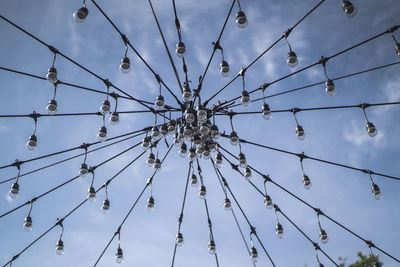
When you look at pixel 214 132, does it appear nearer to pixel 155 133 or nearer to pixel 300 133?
pixel 155 133

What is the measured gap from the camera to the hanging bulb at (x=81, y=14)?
729 cm

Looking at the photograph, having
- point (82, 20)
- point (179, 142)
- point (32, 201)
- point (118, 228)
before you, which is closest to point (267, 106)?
point (179, 142)

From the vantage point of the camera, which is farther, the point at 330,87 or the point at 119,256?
the point at 119,256

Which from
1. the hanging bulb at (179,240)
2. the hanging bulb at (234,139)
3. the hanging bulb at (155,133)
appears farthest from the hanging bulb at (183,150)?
the hanging bulb at (179,240)

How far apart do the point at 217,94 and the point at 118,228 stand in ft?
19.8

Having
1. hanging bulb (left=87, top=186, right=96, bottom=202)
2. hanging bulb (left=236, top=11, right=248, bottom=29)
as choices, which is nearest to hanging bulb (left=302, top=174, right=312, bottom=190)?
hanging bulb (left=236, top=11, right=248, bottom=29)

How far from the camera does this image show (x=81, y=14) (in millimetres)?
7312

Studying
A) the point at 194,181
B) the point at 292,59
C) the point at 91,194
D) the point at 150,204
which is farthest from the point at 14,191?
the point at 292,59

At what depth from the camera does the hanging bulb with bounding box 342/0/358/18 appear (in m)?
7.19

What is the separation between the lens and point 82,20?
737 cm

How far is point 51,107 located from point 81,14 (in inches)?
108

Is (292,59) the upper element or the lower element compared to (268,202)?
upper

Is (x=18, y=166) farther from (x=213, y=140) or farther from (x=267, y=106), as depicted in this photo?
(x=267, y=106)

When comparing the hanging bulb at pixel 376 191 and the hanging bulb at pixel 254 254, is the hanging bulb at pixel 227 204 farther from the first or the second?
the hanging bulb at pixel 376 191
